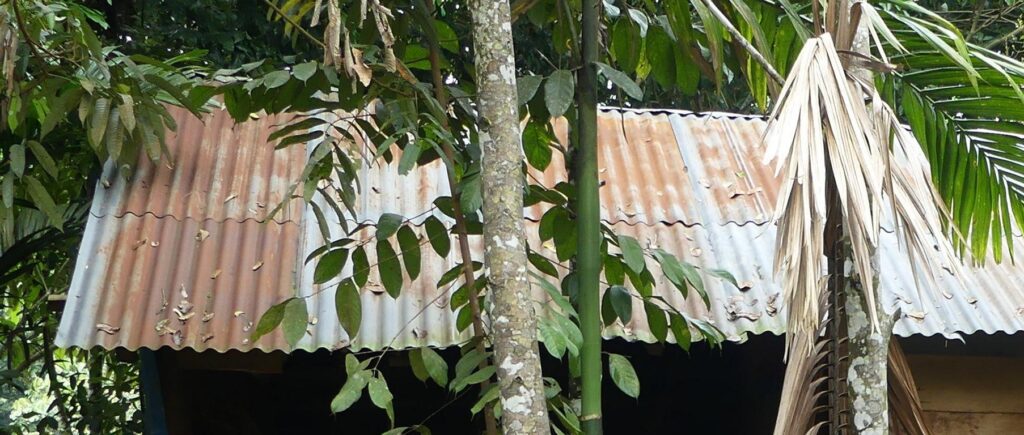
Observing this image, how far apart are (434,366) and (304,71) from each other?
29.8 inches

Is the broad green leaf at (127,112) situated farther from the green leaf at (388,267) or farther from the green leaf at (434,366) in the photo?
the green leaf at (434,366)

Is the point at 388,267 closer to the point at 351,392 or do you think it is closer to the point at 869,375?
the point at 351,392

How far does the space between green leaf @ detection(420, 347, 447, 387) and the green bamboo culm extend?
0.36 metres

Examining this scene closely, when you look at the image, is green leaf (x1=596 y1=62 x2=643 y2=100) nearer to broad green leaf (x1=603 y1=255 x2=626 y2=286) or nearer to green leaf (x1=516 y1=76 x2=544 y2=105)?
green leaf (x1=516 y1=76 x2=544 y2=105)

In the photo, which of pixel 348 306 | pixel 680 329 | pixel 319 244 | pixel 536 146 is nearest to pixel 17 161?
pixel 319 244

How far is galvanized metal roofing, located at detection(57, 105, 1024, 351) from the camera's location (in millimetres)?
3309

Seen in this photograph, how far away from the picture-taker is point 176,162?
13.8ft

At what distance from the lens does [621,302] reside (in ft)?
8.48

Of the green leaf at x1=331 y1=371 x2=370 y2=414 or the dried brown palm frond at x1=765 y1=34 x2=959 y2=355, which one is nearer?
the dried brown palm frond at x1=765 y1=34 x2=959 y2=355

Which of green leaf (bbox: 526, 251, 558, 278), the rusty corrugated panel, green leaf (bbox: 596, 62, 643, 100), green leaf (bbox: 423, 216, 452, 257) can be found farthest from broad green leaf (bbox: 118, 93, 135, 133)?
green leaf (bbox: 596, 62, 643, 100)

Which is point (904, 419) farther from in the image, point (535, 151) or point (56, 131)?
point (56, 131)

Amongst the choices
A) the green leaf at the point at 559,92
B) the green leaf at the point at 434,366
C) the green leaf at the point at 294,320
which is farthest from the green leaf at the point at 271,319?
the green leaf at the point at 559,92

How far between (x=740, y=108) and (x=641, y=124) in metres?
2.91

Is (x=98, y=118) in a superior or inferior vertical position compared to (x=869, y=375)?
superior
